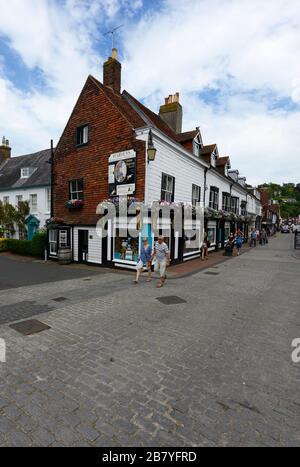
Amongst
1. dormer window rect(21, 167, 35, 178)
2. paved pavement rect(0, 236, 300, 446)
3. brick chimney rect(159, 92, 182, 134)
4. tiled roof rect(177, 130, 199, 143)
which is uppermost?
brick chimney rect(159, 92, 182, 134)

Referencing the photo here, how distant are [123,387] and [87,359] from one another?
3.22 ft

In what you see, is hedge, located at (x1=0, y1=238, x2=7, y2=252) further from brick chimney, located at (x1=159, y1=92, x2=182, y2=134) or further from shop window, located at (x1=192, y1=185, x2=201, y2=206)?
brick chimney, located at (x1=159, y1=92, x2=182, y2=134)

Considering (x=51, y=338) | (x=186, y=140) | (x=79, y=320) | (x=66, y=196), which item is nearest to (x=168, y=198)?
(x=186, y=140)

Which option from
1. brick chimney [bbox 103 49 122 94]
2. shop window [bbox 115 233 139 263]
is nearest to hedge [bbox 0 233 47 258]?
shop window [bbox 115 233 139 263]

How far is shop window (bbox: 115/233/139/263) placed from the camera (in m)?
12.6

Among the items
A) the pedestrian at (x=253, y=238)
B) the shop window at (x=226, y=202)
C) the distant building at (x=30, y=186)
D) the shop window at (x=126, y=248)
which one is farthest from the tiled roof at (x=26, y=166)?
the pedestrian at (x=253, y=238)

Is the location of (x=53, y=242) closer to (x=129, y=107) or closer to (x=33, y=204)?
(x=33, y=204)

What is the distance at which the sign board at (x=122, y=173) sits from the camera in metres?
12.3

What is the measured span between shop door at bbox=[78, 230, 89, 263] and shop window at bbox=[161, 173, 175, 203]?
543 centimetres

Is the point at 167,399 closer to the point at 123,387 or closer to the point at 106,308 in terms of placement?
the point at 123,387

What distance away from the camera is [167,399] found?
3133 mm

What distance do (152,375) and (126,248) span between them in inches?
376

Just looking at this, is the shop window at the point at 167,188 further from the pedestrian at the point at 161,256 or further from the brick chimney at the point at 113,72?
the brick chimney at the point at 113,72
